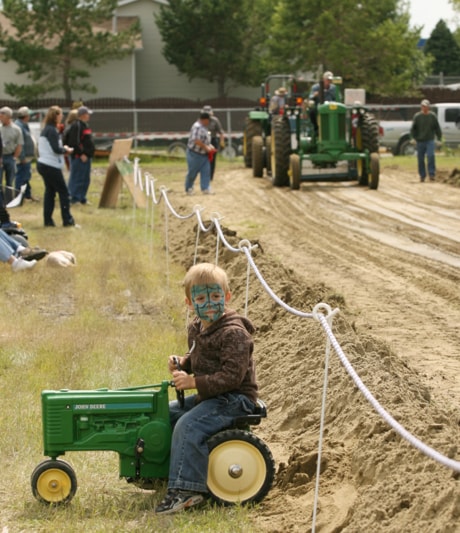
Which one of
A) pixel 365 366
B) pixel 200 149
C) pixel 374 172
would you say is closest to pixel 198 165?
pixel 200 149

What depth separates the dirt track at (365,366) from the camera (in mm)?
5441

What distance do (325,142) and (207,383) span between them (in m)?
18.0

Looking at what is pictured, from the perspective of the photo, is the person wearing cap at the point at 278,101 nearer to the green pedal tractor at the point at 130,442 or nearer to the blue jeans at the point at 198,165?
the blue jeans at the point at 198,165

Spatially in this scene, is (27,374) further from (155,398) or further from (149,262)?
(149,262)

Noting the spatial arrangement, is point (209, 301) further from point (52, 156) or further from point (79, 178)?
point (79, 178)

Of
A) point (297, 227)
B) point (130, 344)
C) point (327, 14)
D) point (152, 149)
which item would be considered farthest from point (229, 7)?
point (130, 344)

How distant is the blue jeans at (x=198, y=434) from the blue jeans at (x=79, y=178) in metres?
15.0

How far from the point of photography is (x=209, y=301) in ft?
20.0

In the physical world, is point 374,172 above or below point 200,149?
below

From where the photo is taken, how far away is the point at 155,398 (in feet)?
20.8

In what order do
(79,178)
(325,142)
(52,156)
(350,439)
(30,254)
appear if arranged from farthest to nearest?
(325,142)
(79,178)
(52,156)
(30,254)
(350,439)

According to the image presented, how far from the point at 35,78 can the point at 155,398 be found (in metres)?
46.9

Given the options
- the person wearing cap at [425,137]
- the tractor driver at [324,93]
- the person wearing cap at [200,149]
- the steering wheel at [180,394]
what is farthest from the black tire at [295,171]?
the steering wheel at [180,394]

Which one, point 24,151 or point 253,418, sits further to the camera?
point 24,151
